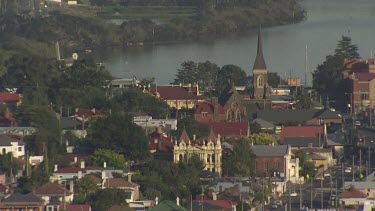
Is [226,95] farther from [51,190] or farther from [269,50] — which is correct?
[269,50]

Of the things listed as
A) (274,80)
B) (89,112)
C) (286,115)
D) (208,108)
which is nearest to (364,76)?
(274,80)

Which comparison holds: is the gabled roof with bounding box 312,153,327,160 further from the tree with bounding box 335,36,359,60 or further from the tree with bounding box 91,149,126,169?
the tree with bounding box 335,36,359,60

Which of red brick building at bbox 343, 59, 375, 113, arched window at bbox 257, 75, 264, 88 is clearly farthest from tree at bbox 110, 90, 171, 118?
red brick building at bbox 343, 59, 375, 113

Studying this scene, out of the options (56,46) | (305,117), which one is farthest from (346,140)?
(56,46)

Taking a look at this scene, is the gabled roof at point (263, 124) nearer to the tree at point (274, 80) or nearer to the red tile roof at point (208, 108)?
the red tile roof at point (208, 108)

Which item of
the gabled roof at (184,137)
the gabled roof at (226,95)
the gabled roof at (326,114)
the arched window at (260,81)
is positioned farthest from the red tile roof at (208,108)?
the gabled roof at (184,137)
